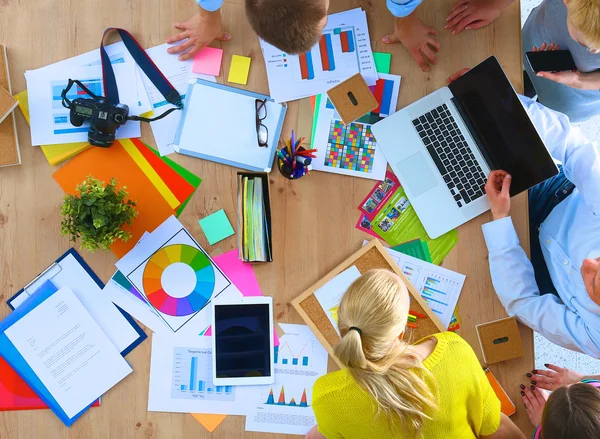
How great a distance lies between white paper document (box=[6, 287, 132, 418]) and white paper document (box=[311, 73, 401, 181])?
0.72 m

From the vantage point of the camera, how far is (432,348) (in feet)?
4.17

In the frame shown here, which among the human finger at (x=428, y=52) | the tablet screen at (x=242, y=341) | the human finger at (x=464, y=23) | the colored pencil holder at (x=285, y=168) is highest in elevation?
the human finger at (x=464, y=23)

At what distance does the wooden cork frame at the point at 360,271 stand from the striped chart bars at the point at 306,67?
47cm

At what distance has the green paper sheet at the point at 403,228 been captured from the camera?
1415mm

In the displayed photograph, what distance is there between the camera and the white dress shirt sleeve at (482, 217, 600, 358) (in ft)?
4.46

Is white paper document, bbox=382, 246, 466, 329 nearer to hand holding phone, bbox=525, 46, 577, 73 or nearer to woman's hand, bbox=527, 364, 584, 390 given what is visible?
woman's hand, bbox=527, 364, 584, 390

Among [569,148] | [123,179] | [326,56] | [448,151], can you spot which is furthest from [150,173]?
[569,148]

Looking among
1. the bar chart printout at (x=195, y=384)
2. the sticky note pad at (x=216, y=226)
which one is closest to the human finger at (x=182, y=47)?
the sticky note pad at (x=216, y=226)

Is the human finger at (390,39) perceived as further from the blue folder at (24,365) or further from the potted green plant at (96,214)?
the blue folder at (24,365)

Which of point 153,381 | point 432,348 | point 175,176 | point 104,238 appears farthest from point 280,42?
point 153,381

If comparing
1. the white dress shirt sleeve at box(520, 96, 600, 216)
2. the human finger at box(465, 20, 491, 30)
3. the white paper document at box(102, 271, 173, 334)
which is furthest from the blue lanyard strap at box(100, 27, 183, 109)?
the white dress shirt sleeve at box(520, 96, 600, 216)

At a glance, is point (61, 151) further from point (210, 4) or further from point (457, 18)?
point (457, 18)

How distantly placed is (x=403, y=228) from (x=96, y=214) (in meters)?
0.76

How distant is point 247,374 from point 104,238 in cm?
49
